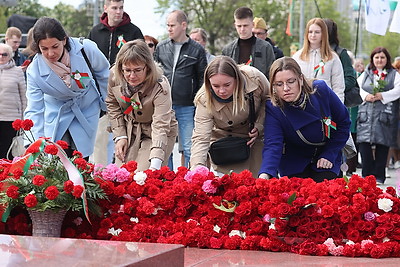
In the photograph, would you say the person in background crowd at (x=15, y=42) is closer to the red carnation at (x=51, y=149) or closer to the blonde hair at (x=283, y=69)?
the blonde hair at (x=283, y=69)

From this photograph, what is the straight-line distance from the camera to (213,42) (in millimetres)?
50719

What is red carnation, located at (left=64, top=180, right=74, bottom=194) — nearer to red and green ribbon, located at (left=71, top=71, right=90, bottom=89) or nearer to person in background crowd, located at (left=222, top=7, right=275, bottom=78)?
red and green ribbon, located at (left=71, top=71, right=90, bottom=89)

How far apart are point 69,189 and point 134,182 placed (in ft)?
2.09

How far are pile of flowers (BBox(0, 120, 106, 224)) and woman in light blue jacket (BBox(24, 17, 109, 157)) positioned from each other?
59.6 inches

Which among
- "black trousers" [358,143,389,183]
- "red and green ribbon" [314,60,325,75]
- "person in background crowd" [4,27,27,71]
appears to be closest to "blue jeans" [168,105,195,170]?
"red and green ribbon" [314,60,325,75]

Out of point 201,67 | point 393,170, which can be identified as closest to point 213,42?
point 393,170

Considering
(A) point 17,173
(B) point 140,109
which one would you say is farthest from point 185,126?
(A) point 17,173

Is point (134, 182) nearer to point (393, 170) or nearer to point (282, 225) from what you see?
point (282, 225)

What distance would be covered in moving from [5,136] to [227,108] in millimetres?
4919

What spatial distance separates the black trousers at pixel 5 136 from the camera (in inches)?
415

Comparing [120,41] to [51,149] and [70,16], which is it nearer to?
[51,149]

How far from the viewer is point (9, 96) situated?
422 inches

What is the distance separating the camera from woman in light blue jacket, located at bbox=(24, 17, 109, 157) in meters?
6.79

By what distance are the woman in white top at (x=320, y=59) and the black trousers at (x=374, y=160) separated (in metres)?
2.78
